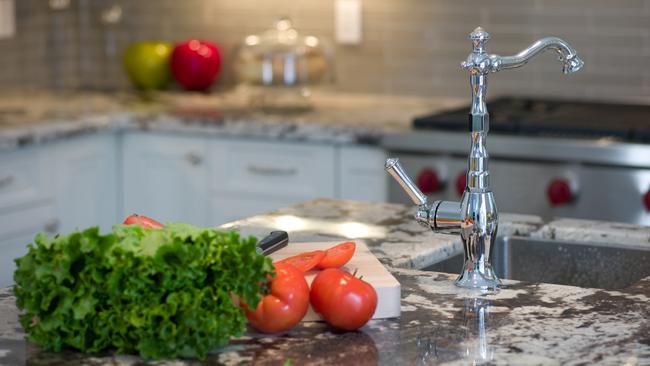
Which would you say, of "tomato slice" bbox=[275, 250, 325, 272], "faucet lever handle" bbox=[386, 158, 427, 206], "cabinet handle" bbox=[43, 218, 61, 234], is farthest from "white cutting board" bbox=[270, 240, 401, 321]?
"cabinet handle" bbox=[43, 218, 61, 234]

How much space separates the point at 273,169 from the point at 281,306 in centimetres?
209

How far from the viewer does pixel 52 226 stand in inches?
141

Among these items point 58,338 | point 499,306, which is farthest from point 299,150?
point 58,338

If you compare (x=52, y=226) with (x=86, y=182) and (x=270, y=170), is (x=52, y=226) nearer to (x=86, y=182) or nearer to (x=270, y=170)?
(x=86, y=182)

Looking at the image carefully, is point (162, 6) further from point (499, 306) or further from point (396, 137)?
point (499, 306)

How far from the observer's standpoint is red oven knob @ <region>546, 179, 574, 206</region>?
312 centimetres

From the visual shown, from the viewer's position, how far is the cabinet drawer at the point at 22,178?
3363 millimetres

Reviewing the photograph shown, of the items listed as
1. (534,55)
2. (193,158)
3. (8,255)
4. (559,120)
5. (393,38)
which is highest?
(393,38)

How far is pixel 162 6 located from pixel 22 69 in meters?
0.57

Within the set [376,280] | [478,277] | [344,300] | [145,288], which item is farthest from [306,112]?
[145,288]

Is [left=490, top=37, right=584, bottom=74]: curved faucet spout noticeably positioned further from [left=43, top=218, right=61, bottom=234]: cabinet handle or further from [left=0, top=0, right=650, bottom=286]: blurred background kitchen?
[left=43, top=218, right=61, bottom=234]: cabinet handle

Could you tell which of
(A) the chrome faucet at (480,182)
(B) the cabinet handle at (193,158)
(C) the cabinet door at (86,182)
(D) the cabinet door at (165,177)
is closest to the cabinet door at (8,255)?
(C) the cabinet door at (86,182)

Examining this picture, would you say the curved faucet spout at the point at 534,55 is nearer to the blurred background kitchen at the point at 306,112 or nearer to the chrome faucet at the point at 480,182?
the chrome faucet at the point at 480,182

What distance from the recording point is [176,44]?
448cm
